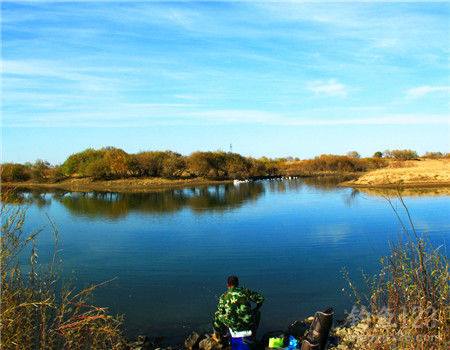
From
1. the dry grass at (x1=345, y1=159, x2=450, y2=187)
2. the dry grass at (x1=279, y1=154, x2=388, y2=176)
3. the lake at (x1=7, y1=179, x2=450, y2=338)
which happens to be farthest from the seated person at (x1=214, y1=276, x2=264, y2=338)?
the dry grass at (x1=279, y1=154, x2=388, y2=176)

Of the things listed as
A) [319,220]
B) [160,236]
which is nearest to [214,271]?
[160,236]

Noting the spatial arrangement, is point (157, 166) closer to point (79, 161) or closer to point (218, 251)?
point (79, 161)

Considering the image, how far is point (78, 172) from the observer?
249 feet

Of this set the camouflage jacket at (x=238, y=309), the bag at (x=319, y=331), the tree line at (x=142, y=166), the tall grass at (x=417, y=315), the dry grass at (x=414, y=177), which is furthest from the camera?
the tree line at (x=142, y=166)

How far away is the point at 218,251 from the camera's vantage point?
2038 centimetres

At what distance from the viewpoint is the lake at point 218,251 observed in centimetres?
1305

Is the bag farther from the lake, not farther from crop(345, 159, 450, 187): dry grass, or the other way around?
crop(345, 159, 450, 187): dry grass

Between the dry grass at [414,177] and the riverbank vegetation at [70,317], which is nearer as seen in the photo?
the riverbank vegetation at [70,317]

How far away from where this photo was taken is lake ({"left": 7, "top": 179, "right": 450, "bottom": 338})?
13.0 metres

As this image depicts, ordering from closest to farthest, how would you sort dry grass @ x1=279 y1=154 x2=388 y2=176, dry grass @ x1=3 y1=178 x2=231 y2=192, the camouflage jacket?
1. the camouflage jacket
2. dry grass @ x1=3 y1=178 x2=231 y2=192
3. dry grass @ x1=279 y1=154 x2=388 y2=176

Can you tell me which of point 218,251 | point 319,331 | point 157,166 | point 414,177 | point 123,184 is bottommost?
point 218,251

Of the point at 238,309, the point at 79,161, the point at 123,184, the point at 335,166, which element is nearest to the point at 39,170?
the point at 79,161

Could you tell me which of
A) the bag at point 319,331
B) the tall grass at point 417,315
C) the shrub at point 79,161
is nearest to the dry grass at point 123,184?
the shrub at point 79,161

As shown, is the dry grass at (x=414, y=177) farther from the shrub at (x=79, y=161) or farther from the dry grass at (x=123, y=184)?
the shrub at (x=79, y=161)
